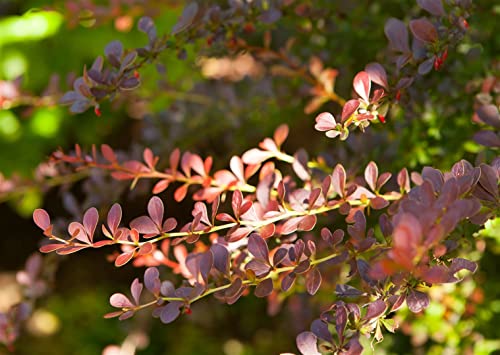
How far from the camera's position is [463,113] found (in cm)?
110

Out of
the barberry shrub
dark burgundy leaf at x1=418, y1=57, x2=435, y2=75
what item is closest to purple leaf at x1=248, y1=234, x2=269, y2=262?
the barberry shrub

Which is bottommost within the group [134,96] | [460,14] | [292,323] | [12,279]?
[12,279]

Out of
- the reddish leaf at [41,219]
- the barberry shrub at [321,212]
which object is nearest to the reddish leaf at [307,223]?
the barberry shrub at [321,212]

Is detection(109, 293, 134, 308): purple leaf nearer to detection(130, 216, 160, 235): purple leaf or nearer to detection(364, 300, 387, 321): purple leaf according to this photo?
detection(130, 216, 160, 235): purple leaf

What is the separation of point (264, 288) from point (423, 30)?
0.40m

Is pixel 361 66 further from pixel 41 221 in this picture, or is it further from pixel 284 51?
pixel 41 221

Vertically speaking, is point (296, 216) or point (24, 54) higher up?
point (296, 216)

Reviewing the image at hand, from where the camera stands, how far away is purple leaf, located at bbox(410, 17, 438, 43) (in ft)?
2.48

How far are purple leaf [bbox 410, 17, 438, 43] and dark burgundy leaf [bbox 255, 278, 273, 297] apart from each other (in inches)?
14.9

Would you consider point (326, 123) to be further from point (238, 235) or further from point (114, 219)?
point (114, 219)

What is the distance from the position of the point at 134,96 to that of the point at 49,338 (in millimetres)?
1198

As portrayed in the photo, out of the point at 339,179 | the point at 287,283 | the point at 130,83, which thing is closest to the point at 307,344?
the point at 287,283

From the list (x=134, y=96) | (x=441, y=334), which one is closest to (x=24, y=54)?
(x=134, y=96)

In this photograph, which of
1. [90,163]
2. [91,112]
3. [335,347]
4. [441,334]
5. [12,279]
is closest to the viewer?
[335,347]
